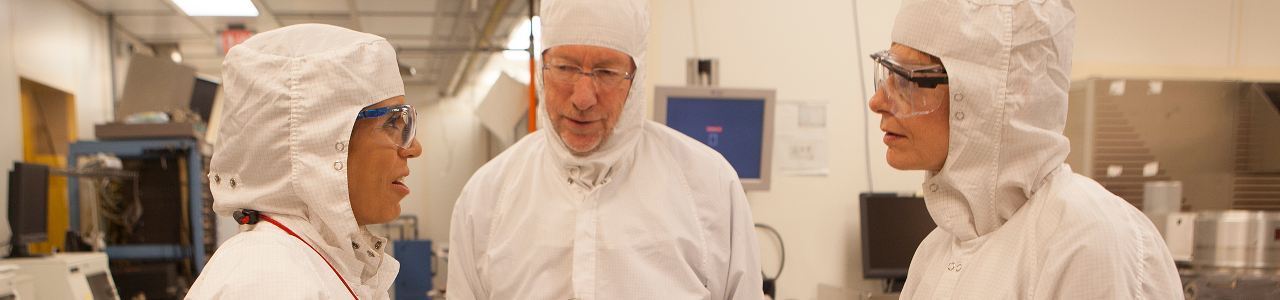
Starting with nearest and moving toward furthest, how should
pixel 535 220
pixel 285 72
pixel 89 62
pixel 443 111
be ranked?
pixel 285 72
pixel 535 220
pixel 89 62
pixel 443 111

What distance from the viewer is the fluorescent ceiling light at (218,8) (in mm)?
4418

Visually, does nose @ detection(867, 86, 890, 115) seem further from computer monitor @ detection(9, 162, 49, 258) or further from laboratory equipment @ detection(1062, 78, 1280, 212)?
computer monitor @ detection(9, 162, 49, 258)

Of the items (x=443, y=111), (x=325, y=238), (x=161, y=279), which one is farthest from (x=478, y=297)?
(x=443, y=111)

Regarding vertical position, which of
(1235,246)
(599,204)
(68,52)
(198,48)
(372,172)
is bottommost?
(1235,246)

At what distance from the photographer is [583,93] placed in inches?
50.3

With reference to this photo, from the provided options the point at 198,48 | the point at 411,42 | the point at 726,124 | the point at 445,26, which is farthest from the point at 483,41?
the point at 726,124

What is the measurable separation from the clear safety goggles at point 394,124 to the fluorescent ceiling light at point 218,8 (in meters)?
4.31

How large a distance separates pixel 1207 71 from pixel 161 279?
497cm

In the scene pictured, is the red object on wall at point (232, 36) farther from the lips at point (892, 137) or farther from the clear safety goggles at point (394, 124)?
the lips at point (892, 137)

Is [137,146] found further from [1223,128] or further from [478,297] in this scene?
[1223,128]

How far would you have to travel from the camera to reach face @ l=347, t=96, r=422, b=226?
34.9 inches

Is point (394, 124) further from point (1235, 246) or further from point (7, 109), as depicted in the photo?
point (7, 109)

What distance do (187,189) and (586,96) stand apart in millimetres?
3017

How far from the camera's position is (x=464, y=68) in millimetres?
5176
